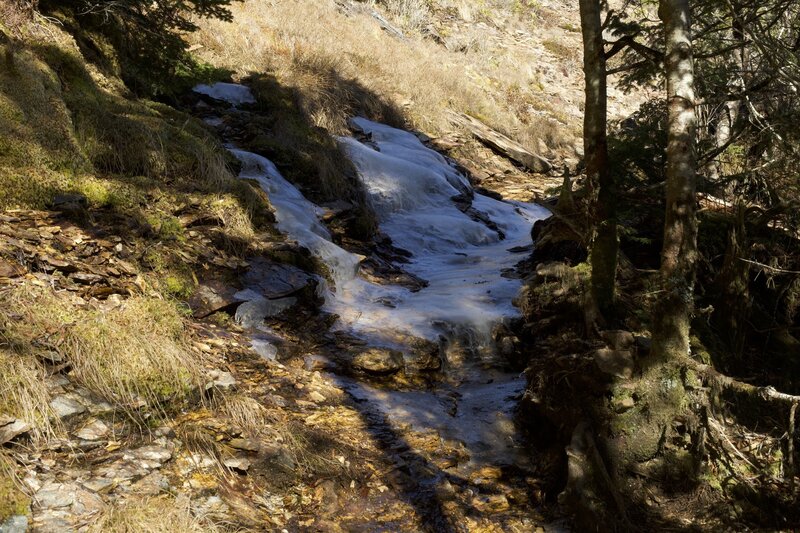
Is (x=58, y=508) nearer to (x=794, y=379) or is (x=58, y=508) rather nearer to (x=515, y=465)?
(x=515, y=465)

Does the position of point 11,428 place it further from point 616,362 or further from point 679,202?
point 679,202

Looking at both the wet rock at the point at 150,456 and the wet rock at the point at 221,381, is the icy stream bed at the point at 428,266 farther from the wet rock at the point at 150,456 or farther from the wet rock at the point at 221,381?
the wet rock at the point at 150,456

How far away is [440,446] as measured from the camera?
5.10 metres

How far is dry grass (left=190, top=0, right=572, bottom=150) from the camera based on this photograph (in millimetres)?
14461

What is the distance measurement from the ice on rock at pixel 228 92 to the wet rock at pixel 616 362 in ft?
33.3

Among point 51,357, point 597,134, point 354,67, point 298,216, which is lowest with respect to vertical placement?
point 51,357

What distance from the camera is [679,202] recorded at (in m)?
4.23

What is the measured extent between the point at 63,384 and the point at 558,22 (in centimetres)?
3274

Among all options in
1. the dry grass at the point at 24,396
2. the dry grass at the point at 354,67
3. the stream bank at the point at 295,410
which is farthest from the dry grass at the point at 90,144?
the dry grass at the point at 354,67

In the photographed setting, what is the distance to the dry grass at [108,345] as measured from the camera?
3.90m

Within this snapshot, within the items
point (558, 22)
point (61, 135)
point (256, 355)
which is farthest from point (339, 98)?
point (558, 22)

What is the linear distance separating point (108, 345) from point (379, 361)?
9.17ft

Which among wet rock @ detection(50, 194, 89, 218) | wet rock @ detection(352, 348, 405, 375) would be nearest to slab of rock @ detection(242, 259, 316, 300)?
wet rock @ detection(352, 348, 405, 375)

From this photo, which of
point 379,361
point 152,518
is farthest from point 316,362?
point 152,518
